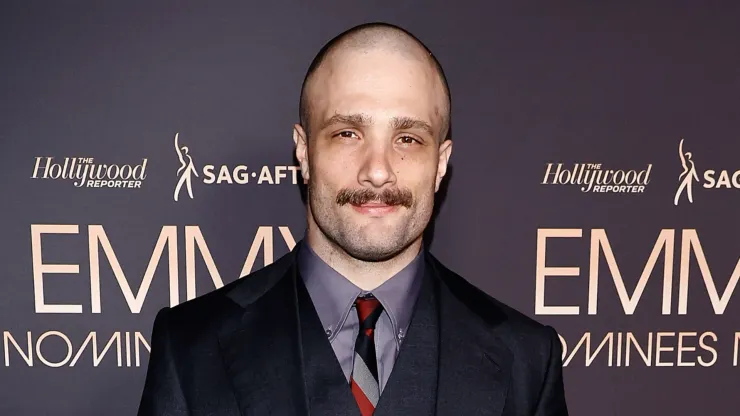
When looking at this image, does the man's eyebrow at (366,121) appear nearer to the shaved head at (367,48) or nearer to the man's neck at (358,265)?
the shaved head at (367,48)

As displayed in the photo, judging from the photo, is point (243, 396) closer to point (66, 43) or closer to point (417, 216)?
point (417, 216)

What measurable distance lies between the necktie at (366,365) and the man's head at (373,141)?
13 cm

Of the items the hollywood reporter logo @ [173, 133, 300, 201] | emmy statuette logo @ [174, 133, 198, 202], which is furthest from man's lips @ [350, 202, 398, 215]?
emmy statuette logo @ [174, 133, 198, 202]

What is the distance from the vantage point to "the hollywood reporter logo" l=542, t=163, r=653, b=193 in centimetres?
223

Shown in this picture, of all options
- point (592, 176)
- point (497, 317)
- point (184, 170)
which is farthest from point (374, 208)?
point (592, 176)

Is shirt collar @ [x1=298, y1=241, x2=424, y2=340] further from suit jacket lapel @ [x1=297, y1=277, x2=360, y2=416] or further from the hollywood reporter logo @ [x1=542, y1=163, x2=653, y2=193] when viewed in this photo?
the hollywood reporter logo @ [x1=542, y1=163, x2=653, y2=193]

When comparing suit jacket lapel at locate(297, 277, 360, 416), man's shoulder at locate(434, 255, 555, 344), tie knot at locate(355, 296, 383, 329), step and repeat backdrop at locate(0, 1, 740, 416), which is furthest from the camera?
step and repeat backdrop at locate(0, 1, 740, 416)

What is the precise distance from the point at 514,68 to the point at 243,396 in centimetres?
136

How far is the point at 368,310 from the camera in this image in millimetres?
1529

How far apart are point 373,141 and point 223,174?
35.8 inches

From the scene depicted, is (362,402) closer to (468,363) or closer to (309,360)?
(309,360)

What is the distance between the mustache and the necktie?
0.83 ft

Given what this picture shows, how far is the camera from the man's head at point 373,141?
143 cm

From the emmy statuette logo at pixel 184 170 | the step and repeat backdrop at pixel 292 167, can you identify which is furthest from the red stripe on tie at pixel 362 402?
the emmy statuette logo at pixel 184 170
